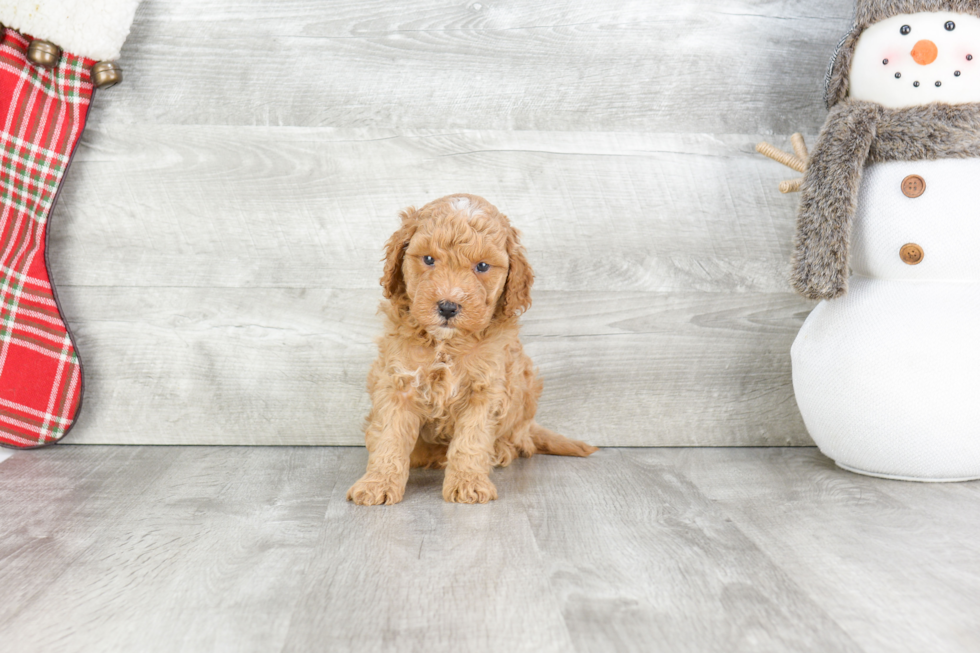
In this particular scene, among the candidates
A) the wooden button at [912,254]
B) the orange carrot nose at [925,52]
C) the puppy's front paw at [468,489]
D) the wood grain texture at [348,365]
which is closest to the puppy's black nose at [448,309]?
the puppy's front paw at [468,489]

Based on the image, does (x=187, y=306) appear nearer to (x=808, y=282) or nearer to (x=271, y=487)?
(x=271, y=487)

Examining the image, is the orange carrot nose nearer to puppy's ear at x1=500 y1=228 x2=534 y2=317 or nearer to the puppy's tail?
puppy's ear at x1=500 y1=228 x2=534 y2=317

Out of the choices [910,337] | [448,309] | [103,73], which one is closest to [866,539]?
[910,337]

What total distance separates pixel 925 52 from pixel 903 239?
1.44ft

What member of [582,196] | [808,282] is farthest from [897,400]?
[582,196]

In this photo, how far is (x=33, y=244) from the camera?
7.03ft

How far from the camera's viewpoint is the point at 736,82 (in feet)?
7.55

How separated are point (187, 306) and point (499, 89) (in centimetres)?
109

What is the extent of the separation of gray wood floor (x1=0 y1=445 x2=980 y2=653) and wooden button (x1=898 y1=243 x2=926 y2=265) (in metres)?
0.55

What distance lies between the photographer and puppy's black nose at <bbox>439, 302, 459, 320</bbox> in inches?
66.6

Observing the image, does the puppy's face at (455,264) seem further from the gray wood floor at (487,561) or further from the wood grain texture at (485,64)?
the wood grain texture at (485,64)

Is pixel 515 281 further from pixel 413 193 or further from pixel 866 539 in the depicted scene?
pixel 866 539

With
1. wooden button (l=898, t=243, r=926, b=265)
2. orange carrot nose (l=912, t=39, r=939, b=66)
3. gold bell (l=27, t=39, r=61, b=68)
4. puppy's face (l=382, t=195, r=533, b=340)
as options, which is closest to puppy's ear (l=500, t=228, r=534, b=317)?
puppy's face (l=382, t=195, r=533, b=340)

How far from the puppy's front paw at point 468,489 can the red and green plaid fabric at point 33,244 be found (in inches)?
43.8
